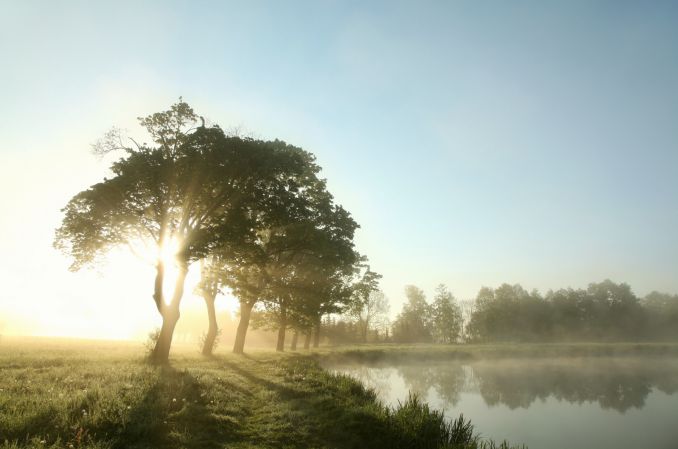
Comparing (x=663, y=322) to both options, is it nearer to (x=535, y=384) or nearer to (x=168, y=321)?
(x=535, y=384)

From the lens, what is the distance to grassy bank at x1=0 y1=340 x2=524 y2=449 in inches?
366

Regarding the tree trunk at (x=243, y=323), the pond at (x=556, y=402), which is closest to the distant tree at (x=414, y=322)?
the pond at (x=556, y=402)

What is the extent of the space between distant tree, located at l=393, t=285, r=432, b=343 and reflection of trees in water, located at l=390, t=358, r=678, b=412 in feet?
201

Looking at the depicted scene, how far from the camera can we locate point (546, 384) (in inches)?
1224

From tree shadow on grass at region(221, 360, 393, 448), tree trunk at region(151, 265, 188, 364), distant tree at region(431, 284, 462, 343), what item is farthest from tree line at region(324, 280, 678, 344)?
tree shadow on grass at region(221, 360, 393, 448)

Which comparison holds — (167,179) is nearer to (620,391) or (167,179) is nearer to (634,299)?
(620,391)

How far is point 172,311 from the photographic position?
2452 cm

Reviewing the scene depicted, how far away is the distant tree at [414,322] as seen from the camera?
335ft

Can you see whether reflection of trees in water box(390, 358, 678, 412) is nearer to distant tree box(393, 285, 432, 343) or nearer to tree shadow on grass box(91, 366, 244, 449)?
tree shadow on grass box(91, 366, 244, 449)

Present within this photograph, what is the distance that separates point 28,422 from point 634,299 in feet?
433

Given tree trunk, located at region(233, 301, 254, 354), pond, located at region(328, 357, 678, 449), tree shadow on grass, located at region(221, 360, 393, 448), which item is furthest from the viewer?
tree trunk, located at region(233, 301, 254, 354)

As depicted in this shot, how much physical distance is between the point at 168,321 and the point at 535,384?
28.8 m

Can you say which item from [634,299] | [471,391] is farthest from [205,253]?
[634,299]

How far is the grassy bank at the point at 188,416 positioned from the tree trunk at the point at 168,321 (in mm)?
Result: 5979
